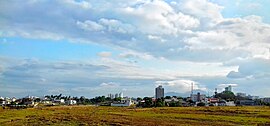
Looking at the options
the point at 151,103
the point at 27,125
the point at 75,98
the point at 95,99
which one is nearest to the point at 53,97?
the point at 75,98

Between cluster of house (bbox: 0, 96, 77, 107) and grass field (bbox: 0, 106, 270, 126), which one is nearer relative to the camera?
grass field (bbox: 0, 106, 270, 126)

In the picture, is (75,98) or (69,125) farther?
(75,98)

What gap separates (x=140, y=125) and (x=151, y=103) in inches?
2679

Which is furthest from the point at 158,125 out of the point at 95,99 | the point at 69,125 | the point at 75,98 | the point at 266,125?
the point at 75,98

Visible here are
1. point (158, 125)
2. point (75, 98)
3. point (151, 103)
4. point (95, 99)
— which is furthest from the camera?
point (75, 98)

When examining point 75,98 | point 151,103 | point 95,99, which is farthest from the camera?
point 75,98

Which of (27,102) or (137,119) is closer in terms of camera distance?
(137,119)

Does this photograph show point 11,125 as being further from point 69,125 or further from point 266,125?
point 266,125

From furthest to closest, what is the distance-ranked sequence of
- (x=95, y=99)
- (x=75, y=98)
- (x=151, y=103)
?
(x=75, y=98), (x=95, y=99), (x=151, y=103)

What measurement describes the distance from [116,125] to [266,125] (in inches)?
667

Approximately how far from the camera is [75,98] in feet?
605

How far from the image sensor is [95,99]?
558 feet

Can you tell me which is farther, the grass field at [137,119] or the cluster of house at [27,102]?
the cluster of house at [27,102]

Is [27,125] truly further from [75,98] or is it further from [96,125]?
[75,98]
